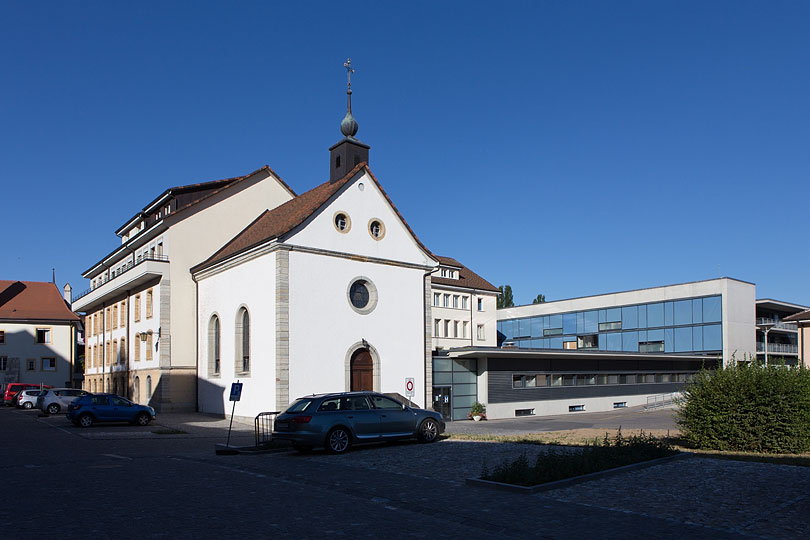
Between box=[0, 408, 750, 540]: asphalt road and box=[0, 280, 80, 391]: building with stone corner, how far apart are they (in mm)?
50104

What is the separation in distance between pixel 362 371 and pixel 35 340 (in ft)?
142

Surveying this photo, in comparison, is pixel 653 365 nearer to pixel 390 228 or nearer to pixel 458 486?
pixel 390 228

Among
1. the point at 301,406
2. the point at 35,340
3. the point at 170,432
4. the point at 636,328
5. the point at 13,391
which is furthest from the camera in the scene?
the point at 636,328

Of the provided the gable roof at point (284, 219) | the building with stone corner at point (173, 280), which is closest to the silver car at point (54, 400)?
the building with stone corner at point (173, 280)

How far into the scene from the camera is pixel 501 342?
77.4 metres

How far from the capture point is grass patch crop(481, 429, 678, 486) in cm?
1083

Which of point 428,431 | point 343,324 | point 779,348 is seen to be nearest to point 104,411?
point 343,324

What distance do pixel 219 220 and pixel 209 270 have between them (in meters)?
3.70

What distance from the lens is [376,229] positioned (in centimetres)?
3139

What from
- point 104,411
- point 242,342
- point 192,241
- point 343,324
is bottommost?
point 104,411

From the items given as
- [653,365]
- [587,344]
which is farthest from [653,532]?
[587,344]

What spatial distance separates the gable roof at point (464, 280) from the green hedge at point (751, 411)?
4213cm

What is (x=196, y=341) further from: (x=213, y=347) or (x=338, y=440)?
(x=338, y=440)

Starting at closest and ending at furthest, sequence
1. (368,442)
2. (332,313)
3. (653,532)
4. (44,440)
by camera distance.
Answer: (653,532) < (368,442) < (44,440) < (332,313)
